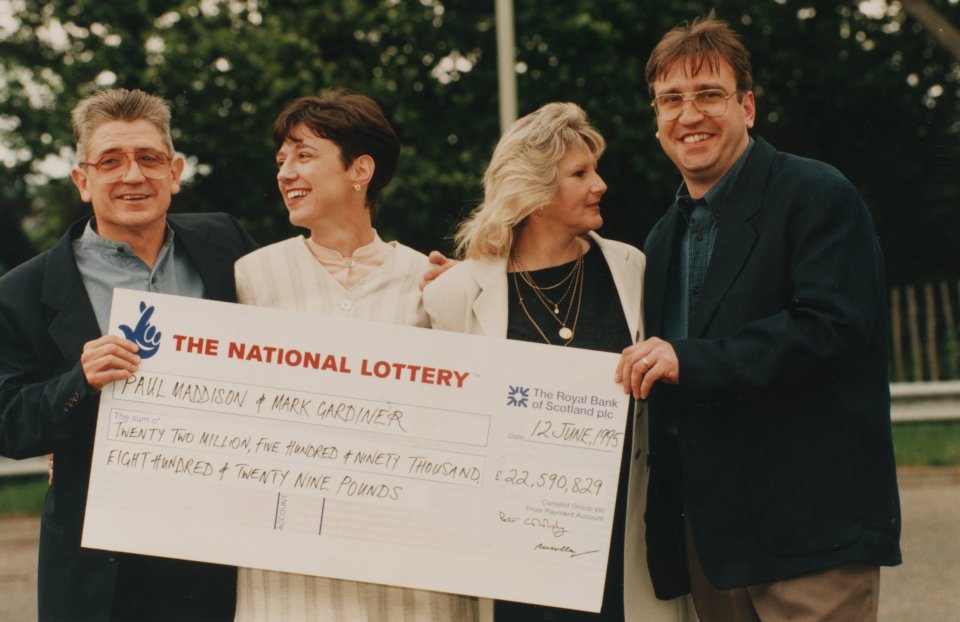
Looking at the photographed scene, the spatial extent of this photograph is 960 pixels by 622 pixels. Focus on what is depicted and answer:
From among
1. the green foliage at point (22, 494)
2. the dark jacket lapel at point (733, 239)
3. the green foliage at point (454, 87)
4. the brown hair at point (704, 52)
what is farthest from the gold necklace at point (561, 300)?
the green foliage at point (454, 87)

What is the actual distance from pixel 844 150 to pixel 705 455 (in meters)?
10.8

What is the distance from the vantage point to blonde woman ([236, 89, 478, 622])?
323 cm

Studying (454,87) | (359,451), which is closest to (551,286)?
(359,451)

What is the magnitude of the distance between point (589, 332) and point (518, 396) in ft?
1.21

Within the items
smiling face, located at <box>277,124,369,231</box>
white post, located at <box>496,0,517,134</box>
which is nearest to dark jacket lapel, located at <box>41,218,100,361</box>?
smiling face, located at <box>277,124,369,231</box>

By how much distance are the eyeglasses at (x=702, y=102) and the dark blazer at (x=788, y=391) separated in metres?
0.25

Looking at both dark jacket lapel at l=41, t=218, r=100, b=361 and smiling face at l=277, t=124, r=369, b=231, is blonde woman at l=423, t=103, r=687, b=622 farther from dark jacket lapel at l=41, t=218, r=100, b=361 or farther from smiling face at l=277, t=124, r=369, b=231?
dark jacket lapel at l=41, t=218, r=100, b=361

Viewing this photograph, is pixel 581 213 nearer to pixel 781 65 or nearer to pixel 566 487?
pixel 566 487

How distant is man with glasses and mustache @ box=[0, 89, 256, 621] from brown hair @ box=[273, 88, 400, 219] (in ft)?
1.36

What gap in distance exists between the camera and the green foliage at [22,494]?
8.93m

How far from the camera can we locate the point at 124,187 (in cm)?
323

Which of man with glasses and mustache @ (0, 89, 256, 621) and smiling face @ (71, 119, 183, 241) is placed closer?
man with glasses and mustache @ (0, 89, 256, 621)

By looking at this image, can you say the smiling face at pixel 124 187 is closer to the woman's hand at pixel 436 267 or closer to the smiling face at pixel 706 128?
the woman's hand at pixel 436 267

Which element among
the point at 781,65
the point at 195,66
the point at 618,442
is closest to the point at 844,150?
the point at 781,65
